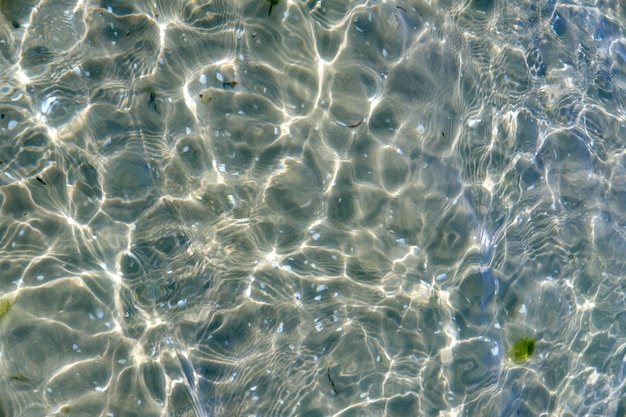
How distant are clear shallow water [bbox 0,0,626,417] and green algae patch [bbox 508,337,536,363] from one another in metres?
0.07

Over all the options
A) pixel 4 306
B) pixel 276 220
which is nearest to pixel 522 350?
pixel 276 220

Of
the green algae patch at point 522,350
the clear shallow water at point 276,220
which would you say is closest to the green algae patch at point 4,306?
the clear shallow water at point 276,220

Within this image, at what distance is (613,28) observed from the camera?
596 cm

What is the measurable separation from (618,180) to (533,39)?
1.76 metres

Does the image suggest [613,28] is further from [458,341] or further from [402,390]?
[402,390]

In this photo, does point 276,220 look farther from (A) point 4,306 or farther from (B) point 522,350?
(B) point 522,350

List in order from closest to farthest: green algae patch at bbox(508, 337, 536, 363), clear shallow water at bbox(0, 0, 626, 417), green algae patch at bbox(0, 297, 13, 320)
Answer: green algae patch at bbox(0, 297, 13, 320)
clear shallow water at bbox(0, 0, 626, 417)
green algae patch at bbox(508, 337, 536, 363)

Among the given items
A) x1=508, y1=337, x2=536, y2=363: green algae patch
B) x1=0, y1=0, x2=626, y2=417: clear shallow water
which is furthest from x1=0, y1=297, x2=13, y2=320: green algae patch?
x1=508, y1=337, x2=536, y2=363: green algae patch

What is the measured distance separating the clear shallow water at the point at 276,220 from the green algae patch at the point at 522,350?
0.07 metres

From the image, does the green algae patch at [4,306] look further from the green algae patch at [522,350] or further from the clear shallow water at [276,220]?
the green algae patch at [522,350]

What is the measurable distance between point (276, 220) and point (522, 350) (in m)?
2.62

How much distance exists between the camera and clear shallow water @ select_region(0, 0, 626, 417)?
3.88m

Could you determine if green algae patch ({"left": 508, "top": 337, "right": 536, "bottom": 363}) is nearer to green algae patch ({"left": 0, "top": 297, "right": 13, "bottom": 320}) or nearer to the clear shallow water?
the clear shallow water

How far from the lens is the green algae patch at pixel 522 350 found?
4.73 m
